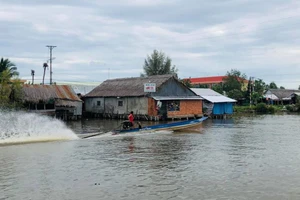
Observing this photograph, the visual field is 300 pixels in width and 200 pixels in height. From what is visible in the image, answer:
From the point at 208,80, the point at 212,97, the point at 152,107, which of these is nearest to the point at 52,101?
the point at 152,107

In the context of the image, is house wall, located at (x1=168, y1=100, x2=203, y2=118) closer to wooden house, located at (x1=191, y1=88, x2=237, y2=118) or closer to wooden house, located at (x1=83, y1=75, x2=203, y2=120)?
wooden house, located at (x1=83, y1=75, x2=203, y2=120)

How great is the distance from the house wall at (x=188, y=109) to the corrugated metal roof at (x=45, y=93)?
10.6 meters

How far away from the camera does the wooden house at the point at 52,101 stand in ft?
114

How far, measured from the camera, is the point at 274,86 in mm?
89688

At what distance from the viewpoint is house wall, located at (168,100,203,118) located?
3879cm

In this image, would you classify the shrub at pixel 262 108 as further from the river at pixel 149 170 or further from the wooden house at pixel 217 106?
the river at pixel 149 170

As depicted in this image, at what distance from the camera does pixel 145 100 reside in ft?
123

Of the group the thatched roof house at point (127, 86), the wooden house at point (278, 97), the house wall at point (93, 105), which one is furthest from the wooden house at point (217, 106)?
the wooden house at point (278, 97)

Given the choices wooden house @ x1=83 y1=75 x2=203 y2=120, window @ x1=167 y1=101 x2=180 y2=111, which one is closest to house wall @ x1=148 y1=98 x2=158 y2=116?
wooden house @ x1=83 y1=75 x2=203 y2=120

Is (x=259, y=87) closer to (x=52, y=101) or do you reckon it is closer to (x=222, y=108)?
(x=222, y=108)

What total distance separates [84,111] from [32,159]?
1182 inches

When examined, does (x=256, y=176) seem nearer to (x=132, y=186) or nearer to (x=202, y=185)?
(x=202, y=185)

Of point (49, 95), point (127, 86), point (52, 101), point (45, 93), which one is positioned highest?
point (127, 86)

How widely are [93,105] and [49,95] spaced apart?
301 inches
